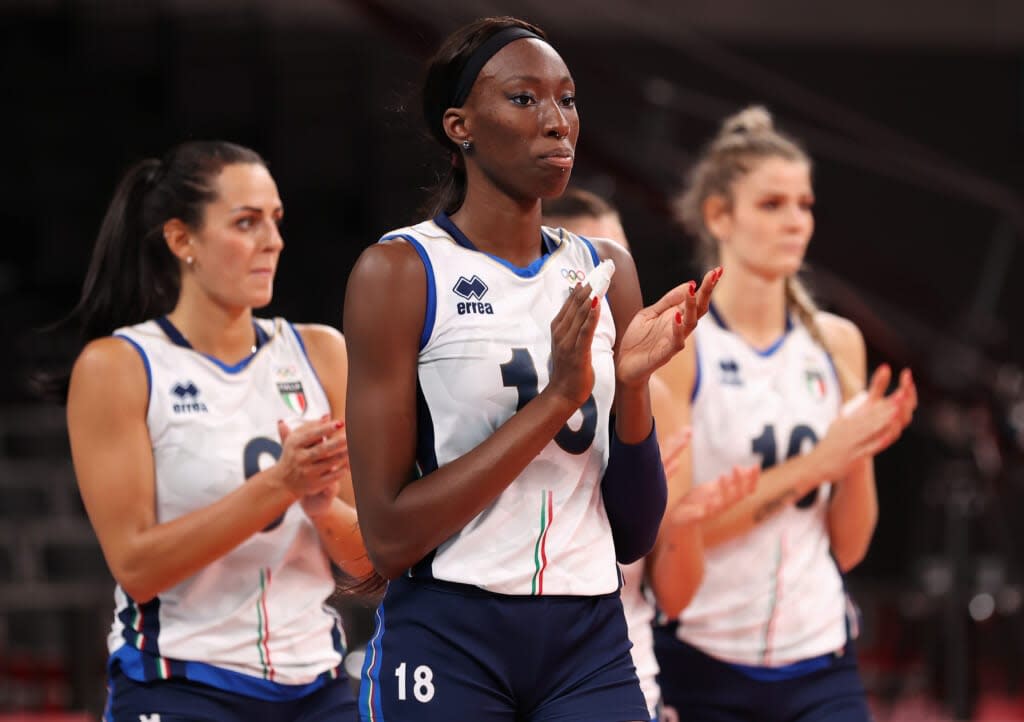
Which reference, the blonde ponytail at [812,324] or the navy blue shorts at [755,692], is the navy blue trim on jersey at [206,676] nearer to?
the navy blue shorts at [755,692]

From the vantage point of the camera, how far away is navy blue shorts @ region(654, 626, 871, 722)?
3.40 meters

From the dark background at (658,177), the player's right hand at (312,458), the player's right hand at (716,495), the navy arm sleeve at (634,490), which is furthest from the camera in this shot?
the dark background at (658,177)

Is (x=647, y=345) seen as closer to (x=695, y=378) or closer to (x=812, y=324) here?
(x=695, y=378)

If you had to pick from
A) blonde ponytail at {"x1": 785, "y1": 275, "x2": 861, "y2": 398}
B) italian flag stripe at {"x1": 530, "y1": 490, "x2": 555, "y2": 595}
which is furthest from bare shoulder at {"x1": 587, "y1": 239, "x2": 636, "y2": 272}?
blonde ponytail at {"x1": 785, "y1": 275, "x2": 861, "y2": 398}

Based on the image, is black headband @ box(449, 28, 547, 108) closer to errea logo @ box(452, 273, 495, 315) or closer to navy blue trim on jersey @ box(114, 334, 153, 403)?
errea logo @ box(452, 273, 495, 315)

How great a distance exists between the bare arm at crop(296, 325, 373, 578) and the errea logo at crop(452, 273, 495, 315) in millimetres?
673

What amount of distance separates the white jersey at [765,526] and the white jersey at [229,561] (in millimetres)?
875

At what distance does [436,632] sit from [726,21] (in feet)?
30.2

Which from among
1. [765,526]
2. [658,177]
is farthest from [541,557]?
[658,177]

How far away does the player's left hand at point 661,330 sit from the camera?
220cm

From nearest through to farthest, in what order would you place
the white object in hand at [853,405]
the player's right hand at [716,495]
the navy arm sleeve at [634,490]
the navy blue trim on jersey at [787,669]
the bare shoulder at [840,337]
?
1. the navy arm sleeve at [634,490]
2. the player's right hand at [716,495]
3. the navy blue trim on jersey at [787,669]
4. the white object in hand at [853,405]
5. the bare shoulder at [840,337]

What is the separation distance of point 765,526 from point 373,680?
1.47 metres

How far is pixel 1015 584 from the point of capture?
22.1 ft

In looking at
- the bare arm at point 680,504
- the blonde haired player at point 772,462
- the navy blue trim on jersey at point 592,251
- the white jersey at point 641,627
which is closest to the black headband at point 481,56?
the navy blue trim on jersey at point 592,251
